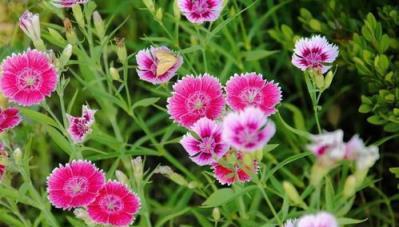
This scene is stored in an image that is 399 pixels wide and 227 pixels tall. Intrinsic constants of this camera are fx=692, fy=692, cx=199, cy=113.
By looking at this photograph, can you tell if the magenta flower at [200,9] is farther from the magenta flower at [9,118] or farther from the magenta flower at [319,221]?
the magenta flower at [319,221]

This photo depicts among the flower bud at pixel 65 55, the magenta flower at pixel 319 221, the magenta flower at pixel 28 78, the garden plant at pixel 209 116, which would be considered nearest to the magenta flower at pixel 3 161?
the garden plant at pixel 209 116

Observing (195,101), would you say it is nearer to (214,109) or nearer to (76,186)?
(214,109)

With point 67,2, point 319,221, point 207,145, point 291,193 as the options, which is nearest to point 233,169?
point 207,145

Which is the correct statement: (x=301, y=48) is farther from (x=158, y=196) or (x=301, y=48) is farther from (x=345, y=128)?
(x=158, y=196)

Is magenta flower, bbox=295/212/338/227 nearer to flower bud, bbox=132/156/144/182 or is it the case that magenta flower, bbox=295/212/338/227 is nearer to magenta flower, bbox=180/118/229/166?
magenta flower, bbox=180/118/229/166

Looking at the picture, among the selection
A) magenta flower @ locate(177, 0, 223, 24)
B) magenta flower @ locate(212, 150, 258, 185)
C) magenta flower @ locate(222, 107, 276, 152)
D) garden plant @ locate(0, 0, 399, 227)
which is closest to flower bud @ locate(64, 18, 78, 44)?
garden plant @ locate(0, 0, 399, 227)
